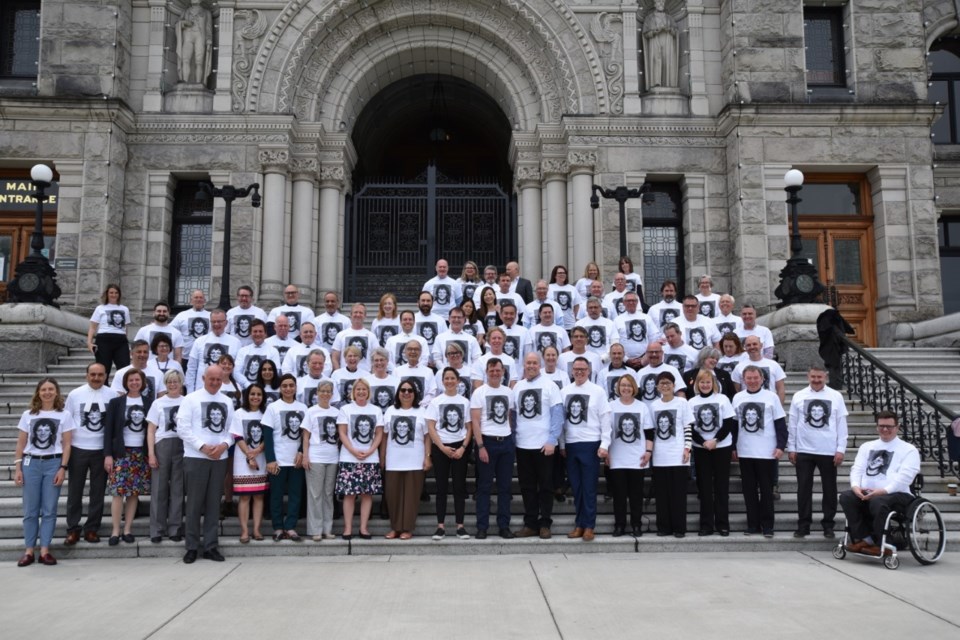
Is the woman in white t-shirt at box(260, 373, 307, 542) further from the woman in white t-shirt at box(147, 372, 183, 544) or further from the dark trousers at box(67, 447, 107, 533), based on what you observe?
the dark trousers at box(67, 447, 107, 533)

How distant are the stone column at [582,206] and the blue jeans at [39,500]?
10991mm

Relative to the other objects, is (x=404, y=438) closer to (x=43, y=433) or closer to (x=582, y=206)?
(x=43, y=433)

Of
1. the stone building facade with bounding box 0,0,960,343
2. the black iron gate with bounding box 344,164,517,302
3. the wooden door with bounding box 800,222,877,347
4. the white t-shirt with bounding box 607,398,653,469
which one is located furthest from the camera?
the black iron gate with bounding box 344,164,517,302

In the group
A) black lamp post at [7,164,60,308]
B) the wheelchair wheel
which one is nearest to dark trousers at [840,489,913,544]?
the wheelchair wheel

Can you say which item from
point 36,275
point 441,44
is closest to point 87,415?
point 36,275

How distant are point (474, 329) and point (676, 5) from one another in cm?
1041

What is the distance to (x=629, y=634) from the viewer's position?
536 centimetres

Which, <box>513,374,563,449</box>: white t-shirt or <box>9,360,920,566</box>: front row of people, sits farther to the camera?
<box>513,374,563,449</box>: white t-shirt

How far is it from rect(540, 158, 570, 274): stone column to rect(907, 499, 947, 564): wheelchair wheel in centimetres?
1012

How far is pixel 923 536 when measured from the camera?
302 inches

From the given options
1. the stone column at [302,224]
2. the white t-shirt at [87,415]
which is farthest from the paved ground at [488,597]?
the stone column at [302,224]

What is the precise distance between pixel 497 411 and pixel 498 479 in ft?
2.36

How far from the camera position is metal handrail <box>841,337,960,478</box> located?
9.71 meters

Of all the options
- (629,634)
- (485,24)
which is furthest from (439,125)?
(629,634)
